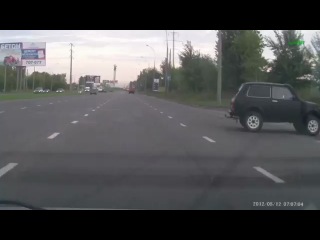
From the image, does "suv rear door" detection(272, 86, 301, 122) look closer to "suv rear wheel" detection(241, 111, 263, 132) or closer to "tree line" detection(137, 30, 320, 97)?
"suv rear wheel" detection(241, 111, 263, 132)

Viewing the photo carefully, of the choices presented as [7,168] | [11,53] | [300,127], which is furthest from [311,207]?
[11,53]

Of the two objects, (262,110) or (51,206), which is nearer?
Result: (51,206)

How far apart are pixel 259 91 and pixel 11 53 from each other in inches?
2367

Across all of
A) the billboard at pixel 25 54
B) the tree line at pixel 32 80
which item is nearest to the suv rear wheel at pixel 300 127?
the billboard at pixel 25 54

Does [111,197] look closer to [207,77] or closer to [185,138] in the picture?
[185,138]

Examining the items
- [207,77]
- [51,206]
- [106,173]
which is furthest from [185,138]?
[207,77]

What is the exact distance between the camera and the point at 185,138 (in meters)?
20.2

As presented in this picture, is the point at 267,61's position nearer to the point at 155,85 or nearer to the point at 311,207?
the point at 311,207

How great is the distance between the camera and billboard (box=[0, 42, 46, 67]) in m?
78.0

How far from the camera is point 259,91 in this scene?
→ 2353 centimetres

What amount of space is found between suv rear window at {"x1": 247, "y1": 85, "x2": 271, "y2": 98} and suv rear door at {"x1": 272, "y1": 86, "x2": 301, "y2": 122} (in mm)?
237
